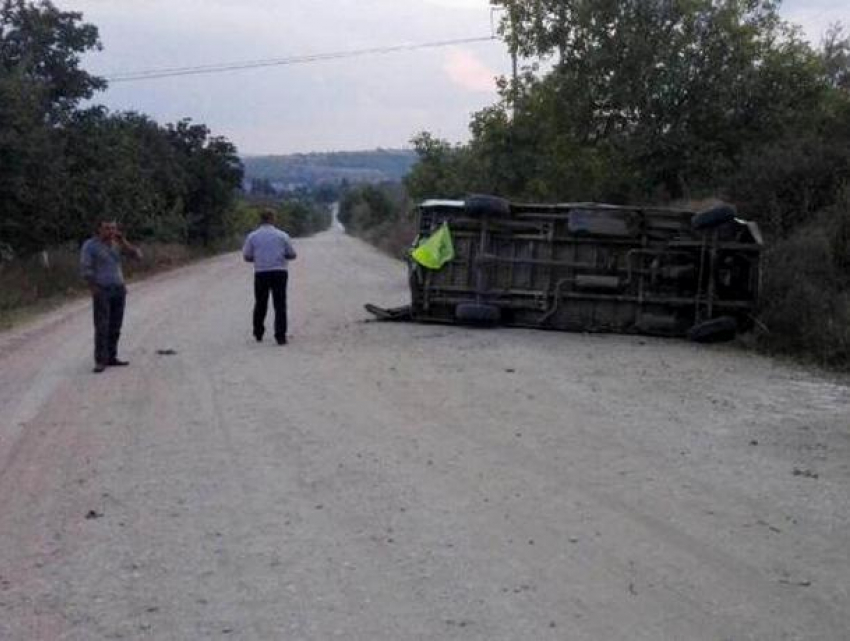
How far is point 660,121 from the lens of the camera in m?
23.0

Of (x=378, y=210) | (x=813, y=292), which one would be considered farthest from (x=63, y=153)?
(x=378, y=210)

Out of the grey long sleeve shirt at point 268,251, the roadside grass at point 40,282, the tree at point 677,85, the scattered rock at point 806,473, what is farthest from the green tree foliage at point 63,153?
the scattered rock at point 806,473

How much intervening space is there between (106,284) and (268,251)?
2577mm

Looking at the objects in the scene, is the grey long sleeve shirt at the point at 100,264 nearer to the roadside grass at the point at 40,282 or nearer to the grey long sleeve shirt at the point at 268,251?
the grey long sleeve shirt at the point at 268,251

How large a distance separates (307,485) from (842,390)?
270 inches

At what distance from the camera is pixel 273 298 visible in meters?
14.6

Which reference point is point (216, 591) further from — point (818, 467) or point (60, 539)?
point (818, 467)

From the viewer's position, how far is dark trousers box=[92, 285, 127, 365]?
12484 millimetres

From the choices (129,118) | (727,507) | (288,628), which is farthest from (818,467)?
(129,118)

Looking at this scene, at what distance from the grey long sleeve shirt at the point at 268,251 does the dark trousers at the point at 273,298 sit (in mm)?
99

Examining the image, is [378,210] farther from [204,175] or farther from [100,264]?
[100,264]

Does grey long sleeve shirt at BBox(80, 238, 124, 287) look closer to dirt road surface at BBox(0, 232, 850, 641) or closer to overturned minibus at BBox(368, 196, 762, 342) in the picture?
dirt road surface at BBox(0, 232, 850, 641)

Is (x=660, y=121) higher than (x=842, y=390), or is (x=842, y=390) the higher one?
(x=660, y=121)

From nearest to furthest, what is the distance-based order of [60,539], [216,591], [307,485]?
[216,591]
[60,539]
[307,485]
